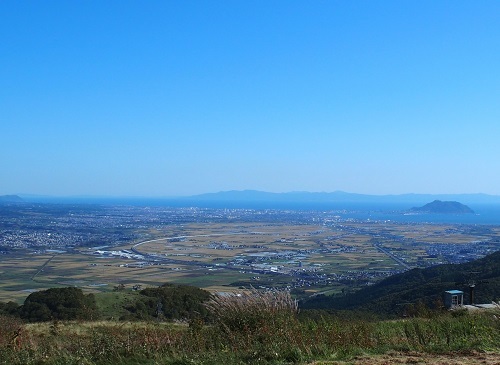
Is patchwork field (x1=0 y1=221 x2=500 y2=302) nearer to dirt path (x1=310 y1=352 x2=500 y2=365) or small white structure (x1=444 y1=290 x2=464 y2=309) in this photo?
small white structure (x1=444 y1=290 x2=464 y2=309)

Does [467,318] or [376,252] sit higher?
[467,318]

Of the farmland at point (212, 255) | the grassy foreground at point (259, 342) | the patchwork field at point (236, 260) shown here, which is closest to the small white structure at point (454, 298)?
the grassy foreground at point (259, 342)

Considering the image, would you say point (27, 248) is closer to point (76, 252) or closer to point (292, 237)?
point (76, 252)

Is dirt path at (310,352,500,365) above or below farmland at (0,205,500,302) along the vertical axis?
above

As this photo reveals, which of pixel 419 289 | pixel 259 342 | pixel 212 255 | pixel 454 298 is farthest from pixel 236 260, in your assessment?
pixel 259 342

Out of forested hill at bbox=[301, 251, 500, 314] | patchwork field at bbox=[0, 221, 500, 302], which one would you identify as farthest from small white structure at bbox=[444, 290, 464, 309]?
patchwork field at bbox=[0, 221, 500, 302]

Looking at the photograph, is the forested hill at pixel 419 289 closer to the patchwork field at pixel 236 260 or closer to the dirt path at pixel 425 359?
the patchwork field at pixel 236 260

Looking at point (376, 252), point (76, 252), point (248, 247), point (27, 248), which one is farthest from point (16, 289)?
point (376, 252)
